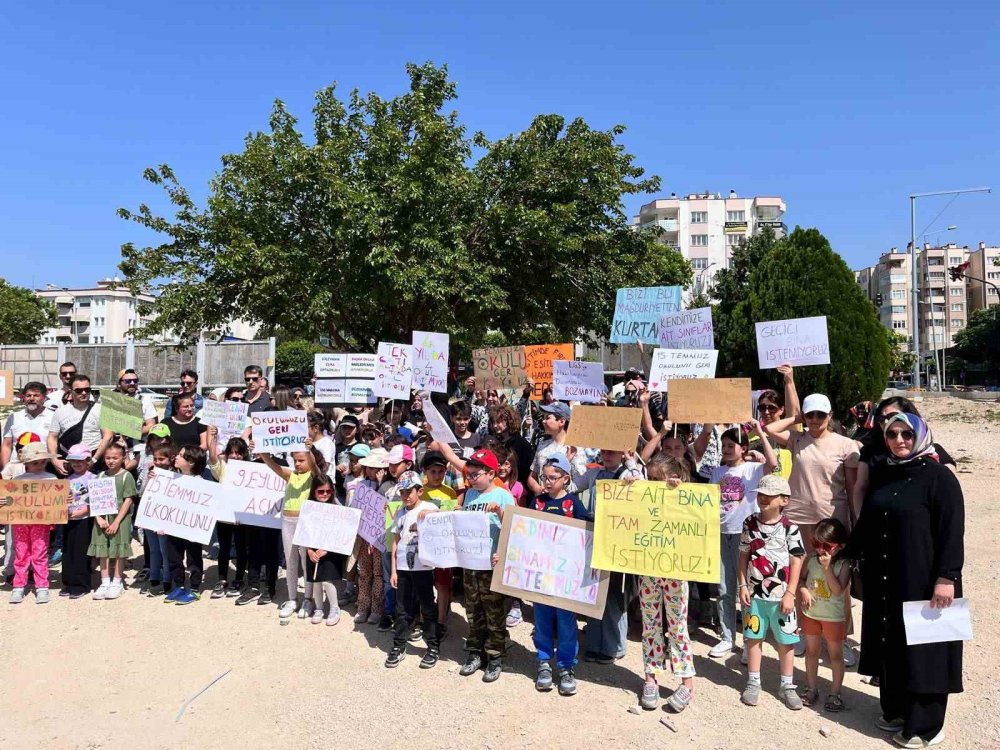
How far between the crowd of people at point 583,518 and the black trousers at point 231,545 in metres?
0.02

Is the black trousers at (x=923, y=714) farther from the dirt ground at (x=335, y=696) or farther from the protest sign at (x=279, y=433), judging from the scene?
the protest sign at (x=279, y=433)

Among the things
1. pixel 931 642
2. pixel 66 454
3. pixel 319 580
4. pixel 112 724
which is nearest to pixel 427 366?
pixel 319 580

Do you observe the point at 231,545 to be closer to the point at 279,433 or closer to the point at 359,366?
the point at 279,433

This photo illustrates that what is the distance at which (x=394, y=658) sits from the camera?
539 centimetres

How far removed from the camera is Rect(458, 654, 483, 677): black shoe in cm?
519

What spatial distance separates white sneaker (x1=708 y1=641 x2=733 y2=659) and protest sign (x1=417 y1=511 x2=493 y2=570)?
1918mm

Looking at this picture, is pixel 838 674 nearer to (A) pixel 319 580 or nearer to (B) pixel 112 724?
(A) pixel 319 580

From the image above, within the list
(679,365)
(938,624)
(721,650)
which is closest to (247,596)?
(721,650)

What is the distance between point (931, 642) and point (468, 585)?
304 centimetres

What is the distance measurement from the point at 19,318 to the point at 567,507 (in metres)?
63.5

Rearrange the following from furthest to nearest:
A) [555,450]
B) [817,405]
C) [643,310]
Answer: [643,310] → [555,450] → [817,405]

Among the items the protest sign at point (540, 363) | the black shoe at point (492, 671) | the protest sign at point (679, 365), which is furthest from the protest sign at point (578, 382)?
the black shoe at point (492, 671)

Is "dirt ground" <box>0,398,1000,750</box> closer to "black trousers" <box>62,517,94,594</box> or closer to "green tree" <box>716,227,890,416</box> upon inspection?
"black trousers" <box>62,517,94,594</box>

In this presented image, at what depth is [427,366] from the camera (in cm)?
935
